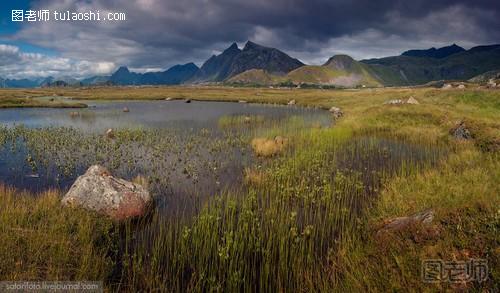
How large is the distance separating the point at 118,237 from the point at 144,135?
74.8 feet

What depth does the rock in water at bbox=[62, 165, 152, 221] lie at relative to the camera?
1219 centimetres

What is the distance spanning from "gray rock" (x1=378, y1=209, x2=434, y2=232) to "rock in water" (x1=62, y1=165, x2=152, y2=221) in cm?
987

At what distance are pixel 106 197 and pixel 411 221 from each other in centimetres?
1149

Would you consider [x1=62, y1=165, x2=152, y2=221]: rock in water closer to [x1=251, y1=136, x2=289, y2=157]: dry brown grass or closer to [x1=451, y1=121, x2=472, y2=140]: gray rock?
[x1=251, y1=136, x2=289, y2=157]: dry brown grass

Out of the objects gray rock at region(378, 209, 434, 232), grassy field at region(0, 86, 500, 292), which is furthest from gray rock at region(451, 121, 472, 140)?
gray rock at region(378, 209, 434, 232)

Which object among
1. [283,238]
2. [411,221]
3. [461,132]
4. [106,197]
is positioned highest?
[461,132]

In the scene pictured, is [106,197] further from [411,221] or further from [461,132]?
[461,132]

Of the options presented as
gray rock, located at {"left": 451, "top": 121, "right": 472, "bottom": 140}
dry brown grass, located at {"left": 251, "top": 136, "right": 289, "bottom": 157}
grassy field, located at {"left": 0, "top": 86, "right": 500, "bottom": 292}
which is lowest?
grassy field, located at {"left": 0, "top": 86, "right": 500, "bottom": 292}

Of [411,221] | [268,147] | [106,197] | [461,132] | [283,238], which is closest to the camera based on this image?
[411,221]

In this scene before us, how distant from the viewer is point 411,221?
9.04 meters

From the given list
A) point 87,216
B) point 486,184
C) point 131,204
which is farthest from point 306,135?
point 87,216

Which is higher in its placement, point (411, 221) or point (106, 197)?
point (411, 221)

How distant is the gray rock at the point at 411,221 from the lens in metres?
8.59

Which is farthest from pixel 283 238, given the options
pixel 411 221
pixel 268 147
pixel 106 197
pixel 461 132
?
pixel 461 132
